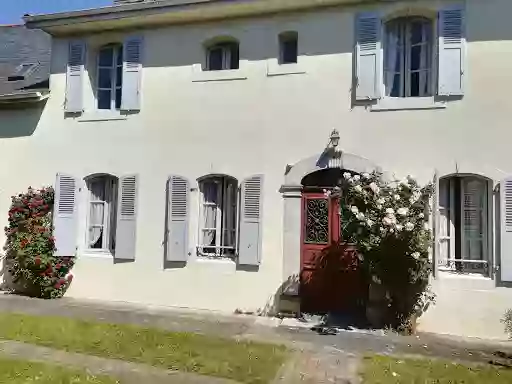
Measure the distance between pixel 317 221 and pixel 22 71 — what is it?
822 centimetres

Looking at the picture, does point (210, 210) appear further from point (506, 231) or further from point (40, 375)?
point (506, 231)

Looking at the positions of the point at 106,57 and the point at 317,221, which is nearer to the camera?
the point at 317,221

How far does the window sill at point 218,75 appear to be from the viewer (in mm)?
8688

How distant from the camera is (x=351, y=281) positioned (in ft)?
25.9

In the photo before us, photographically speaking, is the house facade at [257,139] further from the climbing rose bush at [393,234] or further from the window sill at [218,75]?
the climbing rose bush at [393,234]

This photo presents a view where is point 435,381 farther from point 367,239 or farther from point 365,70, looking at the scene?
point 365,70

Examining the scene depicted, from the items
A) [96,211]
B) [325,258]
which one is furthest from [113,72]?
[325,258]

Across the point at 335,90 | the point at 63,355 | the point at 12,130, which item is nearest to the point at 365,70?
the point at 335,90

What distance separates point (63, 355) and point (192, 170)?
4.04 meters

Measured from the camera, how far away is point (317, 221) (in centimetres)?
820

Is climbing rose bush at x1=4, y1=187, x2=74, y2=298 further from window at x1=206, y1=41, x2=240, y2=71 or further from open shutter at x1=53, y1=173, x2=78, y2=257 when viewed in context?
window at x1=206, y1=41, x2=240, y2=71

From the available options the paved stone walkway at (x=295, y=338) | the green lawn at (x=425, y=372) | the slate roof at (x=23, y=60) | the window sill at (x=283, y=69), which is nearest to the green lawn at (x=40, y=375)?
the paved stone walkway at (x=295, y=338)

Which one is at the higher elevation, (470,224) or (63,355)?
(470,224)

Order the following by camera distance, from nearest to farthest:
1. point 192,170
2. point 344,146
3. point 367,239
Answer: point 367,239 < point 344,146 < point 192,170
